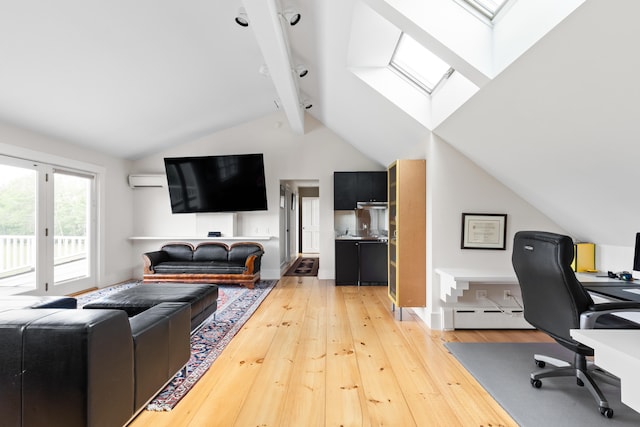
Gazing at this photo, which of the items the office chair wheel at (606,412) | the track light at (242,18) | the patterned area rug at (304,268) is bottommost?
the patterned area rug at (304,268)

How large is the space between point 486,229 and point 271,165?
13.9 ft

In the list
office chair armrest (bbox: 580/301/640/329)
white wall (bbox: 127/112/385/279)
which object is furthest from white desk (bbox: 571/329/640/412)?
white wall (bbox: 127/112/385/279)

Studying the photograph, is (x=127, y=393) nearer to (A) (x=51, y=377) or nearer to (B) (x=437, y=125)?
(A) (x=51, y=377)

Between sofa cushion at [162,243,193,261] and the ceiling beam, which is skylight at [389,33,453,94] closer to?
the ceiling beam

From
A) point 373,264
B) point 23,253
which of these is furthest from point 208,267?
point 373,264

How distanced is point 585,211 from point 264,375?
3.13 meters

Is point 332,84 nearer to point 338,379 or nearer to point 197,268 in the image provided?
point 338,379

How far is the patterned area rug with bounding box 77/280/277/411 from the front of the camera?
2.09m

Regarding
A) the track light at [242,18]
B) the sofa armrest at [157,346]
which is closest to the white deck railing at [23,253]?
the sofa armrest at [157,346]

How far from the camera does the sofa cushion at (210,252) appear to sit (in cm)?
567

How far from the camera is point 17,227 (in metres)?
3.98

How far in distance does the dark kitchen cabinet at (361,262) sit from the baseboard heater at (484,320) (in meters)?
2.19

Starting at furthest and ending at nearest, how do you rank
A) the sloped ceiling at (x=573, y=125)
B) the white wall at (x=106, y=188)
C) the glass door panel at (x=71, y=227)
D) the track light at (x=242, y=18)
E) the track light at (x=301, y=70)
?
the glass door panel at (x=71, y=227) < the white wall at (x=106, y=188) < the track light at (x=301, y=70) < the track light at (x=242, y=18) < the sloped ceiling at (x=573, y=125)

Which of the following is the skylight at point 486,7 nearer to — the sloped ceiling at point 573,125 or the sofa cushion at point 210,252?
the sloped ceiling at point 573,125
